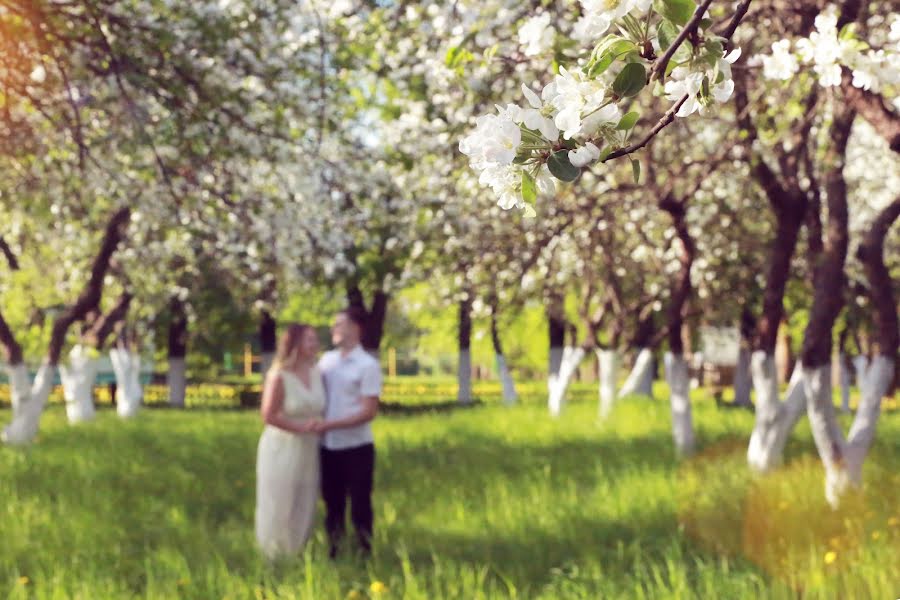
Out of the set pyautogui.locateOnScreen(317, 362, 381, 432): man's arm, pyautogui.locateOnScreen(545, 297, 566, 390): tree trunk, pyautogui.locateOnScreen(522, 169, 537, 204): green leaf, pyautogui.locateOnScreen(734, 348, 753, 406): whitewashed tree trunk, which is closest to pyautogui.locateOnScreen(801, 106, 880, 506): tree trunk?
pyautogui.locateOnScreen(317, 362, 381, 432): man's arm

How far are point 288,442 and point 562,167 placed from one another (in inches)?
199

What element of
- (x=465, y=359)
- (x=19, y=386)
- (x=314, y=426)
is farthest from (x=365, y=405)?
(x=465, y=359)

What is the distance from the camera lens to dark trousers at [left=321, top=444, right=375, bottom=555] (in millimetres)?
6766

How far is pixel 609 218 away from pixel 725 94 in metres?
11.1

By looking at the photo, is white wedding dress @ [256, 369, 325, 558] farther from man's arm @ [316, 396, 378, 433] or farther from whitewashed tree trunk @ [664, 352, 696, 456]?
whitewashed tree trunk @ [664, 352, 696, 456]

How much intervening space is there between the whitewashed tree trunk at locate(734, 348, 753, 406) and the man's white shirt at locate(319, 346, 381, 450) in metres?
19.4

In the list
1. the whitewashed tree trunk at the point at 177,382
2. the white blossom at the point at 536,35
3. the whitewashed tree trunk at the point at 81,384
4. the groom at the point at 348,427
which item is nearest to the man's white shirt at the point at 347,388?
the groom at the point at 348,427

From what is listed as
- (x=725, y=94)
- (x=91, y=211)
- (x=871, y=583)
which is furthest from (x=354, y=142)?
(x=725, y=94)

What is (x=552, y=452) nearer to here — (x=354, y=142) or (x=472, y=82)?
(x=354, y=142)

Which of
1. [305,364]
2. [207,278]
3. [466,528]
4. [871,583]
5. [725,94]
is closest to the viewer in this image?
[725,94]

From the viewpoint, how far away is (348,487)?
6.85 metres

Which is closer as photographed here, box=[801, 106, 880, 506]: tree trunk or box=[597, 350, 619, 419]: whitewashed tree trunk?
box=[801, 106, 880, 506]: tree trunk

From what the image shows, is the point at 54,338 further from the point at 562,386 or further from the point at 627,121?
the point at 627,121

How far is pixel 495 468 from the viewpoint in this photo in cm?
1088
